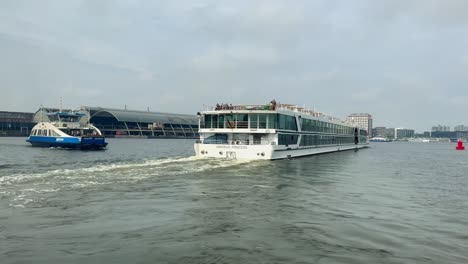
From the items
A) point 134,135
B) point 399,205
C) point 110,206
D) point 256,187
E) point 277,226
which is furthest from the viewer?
point 134,135

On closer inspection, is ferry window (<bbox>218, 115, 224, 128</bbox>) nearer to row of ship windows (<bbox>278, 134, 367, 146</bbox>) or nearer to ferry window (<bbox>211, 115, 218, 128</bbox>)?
ferry window (<bbox>211, 115, 218, 128</bbox>)

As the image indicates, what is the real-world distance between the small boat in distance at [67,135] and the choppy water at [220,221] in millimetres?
48694

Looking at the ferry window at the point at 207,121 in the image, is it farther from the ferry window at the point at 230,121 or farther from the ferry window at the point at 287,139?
the ferry window at the point at 287,139

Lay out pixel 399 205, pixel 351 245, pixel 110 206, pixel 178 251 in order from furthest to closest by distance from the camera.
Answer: pixel 399 205 → pixel 110 206 → pixel 351 245 → pixel 178 251

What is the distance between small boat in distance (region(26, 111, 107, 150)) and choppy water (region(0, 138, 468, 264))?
48.7 metres

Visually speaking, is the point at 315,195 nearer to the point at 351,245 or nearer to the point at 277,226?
the point at 277,226

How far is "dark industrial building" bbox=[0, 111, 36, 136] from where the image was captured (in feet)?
573

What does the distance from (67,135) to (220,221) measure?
67.7 meters

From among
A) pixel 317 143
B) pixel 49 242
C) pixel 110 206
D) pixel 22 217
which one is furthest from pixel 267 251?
pixel 317 143

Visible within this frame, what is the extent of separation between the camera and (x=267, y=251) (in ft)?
37.4

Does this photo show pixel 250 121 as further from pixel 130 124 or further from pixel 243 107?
pixel 130 124

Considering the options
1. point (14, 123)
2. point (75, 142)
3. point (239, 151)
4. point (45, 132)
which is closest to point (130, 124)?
point (14, 123)

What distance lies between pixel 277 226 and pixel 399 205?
370 inches

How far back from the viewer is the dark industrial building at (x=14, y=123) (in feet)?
573
